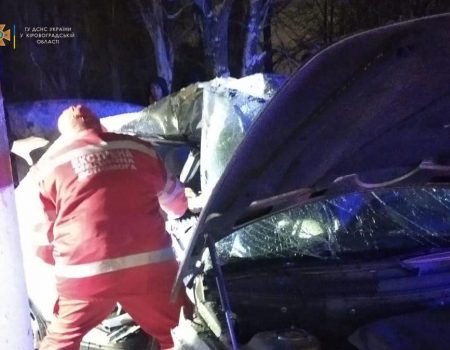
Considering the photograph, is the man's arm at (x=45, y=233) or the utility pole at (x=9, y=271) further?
the man's arm at (x=45, y=233)

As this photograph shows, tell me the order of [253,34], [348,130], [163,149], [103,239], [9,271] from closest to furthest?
[348,130] < [9,271] < [103,239] < [163,149] < [253,34]

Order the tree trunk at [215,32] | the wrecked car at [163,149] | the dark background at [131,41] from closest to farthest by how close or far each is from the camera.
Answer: the wrecked car at [163,149]
the tree trunk at [215,32]
the dark background at [131,41]

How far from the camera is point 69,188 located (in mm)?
2975

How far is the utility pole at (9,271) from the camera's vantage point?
245 centimetres

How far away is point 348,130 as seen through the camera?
1.96 meters

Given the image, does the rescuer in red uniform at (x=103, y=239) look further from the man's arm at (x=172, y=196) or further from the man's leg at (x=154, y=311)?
the man's arm at (x=172, y=196)

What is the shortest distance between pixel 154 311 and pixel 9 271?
79cm

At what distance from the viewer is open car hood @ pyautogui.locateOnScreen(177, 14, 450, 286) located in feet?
5.50

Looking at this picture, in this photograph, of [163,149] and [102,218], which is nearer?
[102,218]

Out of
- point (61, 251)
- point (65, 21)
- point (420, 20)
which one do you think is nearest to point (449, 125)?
point (420, 20)

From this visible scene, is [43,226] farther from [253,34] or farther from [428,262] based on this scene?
[253,34]

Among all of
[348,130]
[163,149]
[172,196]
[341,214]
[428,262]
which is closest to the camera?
[348,130]

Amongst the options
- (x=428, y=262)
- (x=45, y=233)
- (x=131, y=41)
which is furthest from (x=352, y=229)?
(x=131, y=41)

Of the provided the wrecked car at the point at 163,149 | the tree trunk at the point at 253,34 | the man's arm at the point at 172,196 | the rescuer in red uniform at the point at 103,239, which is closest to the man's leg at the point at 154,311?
the rescuer in red uniform at the point at 103,239
